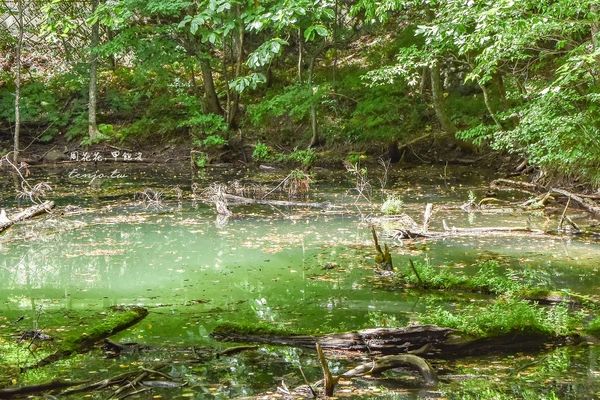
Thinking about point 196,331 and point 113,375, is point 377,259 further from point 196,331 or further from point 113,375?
point 113,375

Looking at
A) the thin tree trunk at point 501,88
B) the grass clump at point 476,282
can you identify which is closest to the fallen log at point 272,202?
the grass clump at point 476,282

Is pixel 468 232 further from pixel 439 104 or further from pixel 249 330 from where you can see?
pixel 439 104

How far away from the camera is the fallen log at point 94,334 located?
5.16 m

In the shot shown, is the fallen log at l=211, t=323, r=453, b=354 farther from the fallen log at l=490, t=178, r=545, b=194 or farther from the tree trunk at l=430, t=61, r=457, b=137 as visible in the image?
the tree trunk at l=430, t=61, r=457, b=137

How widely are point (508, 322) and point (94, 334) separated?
12.6 feet

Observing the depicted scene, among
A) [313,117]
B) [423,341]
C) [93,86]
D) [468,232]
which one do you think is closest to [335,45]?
[313,117]

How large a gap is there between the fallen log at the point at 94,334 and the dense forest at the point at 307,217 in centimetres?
3

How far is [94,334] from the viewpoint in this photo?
557cm

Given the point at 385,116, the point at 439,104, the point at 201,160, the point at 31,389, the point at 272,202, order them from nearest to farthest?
the point at 31,389 → the point at 272,202 → the point at 439,104 → the point at 385,116 → the point at 201,160


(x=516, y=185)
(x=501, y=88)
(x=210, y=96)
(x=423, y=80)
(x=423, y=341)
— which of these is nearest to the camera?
(x=423, y=341)

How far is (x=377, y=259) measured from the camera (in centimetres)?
830

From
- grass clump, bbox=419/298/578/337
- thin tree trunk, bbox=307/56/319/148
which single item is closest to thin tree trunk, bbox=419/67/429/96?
thin tree trunk, bbox=307/56/319/148

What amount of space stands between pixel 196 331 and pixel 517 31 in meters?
6.19

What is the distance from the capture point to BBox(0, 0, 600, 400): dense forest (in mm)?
5137
